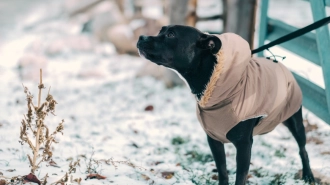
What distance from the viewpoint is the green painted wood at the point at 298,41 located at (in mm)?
4397

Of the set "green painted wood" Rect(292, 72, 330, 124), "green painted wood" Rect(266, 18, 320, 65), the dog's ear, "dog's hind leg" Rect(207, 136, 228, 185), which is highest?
the dog's ear

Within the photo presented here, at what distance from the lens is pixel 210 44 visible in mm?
3131

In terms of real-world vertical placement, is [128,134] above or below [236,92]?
below

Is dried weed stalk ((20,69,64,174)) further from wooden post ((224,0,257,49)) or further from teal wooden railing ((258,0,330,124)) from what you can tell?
wooden post ((224,0,257,49))

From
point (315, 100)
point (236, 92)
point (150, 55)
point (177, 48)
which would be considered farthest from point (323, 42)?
point (150, 55)

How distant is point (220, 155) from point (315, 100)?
1376 mm

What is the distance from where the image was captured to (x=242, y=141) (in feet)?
10.6

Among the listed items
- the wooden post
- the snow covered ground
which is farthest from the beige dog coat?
the wooden post

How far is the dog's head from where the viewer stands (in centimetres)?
325

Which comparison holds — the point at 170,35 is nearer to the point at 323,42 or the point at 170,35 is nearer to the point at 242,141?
the point at 242,141

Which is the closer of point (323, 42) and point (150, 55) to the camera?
point (150, 55)

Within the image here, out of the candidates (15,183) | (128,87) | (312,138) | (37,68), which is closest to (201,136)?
(312,138)

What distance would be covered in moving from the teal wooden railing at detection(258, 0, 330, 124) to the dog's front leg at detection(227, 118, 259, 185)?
3.58 feet

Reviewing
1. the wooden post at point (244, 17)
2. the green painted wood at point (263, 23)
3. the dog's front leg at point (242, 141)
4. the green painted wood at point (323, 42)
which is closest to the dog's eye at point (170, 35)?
the dog's front leg at point (242, 141)
